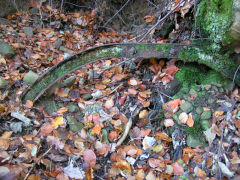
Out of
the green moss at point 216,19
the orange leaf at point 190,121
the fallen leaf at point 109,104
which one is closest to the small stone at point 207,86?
the orange leaf at point 190,121

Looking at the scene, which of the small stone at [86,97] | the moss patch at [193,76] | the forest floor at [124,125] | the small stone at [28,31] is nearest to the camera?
the forest floor at [124,125]

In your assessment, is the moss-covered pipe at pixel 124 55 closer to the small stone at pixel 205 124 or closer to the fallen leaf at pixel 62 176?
the small stone at pixel 205 124

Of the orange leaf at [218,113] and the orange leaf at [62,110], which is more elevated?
the orange leaf at [218,113]

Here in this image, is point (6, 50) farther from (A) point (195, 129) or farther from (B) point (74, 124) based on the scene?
(A) point (195, 129)

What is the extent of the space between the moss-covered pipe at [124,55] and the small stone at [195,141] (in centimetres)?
77

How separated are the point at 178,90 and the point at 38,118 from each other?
1696mm

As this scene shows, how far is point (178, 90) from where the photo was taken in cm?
243

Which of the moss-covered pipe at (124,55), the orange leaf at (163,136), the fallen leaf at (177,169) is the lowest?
the fallen leaf at (177,169)

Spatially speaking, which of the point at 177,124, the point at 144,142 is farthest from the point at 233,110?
the point at 144,142

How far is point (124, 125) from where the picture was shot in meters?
2.22

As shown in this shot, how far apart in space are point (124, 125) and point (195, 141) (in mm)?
771

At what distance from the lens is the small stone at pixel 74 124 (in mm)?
2174

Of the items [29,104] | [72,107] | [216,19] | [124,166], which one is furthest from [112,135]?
[216,19]

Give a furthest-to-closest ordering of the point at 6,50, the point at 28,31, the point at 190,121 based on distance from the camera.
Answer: the point at 28,31 < the point at 6,50 < the point at 190,121
